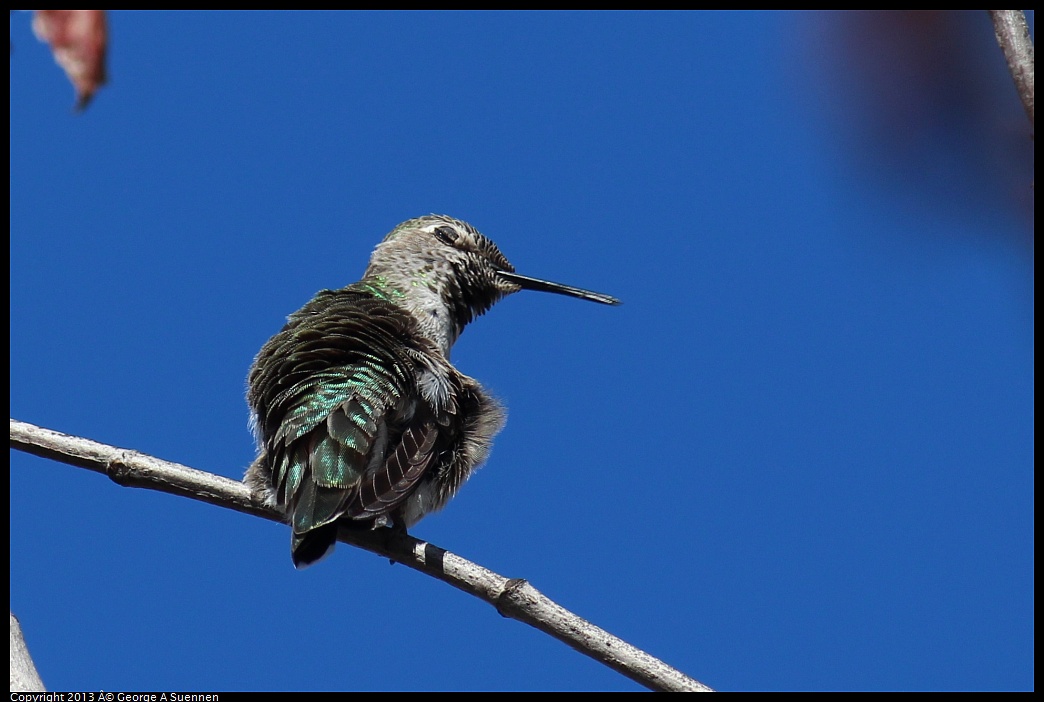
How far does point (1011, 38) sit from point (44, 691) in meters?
2.67

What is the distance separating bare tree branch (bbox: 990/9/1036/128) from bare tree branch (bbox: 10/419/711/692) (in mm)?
1817

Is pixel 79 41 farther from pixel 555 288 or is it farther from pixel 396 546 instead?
pixel 555 288

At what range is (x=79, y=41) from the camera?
46.3 inches

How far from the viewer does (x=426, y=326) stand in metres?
5.18

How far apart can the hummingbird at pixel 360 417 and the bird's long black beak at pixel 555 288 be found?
2.56 ft

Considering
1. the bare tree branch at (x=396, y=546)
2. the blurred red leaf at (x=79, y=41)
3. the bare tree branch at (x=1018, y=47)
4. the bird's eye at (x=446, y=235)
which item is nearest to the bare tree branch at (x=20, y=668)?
the bare tree branch at (x=396, y=546)

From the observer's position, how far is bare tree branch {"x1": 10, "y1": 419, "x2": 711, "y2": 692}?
309 centimetres

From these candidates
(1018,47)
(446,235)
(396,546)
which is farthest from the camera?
(446,235)

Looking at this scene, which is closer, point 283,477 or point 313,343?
point 283,477

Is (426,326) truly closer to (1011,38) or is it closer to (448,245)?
(448,245)

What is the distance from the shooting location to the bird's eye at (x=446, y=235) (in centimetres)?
605

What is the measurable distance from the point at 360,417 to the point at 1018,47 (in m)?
2.74

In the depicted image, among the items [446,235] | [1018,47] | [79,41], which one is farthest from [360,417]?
[79,41]
